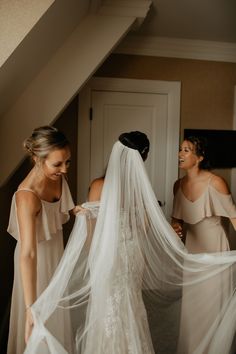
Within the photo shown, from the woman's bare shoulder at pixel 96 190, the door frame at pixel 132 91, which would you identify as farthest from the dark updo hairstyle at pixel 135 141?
the door frame at pixel 132 91

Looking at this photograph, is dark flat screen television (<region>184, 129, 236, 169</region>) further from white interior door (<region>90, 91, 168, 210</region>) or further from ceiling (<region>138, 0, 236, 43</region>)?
ceiling (<region>138, 0, 236, 43</region>)

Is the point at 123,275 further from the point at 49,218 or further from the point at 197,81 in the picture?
the point at 197,81

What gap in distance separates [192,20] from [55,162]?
1616 mm

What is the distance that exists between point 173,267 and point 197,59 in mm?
2040

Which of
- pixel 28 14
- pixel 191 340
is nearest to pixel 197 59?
pixel 28 14

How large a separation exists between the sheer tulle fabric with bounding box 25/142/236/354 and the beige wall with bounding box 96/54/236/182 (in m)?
1.59

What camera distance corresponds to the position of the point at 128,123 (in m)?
2.71

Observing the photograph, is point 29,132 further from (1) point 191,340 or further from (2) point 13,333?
(1) point 191,340

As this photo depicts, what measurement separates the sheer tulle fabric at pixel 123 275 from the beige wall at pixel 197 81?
1.59 metres

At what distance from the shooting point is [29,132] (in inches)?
76.0

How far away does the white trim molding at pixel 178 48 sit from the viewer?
2.62 m

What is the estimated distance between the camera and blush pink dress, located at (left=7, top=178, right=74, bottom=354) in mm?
1381

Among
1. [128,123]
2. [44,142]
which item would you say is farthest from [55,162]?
[128,123]

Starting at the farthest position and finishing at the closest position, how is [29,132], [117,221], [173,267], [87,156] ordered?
[87,156]
[29,132]
[173,267]
[117,221]
